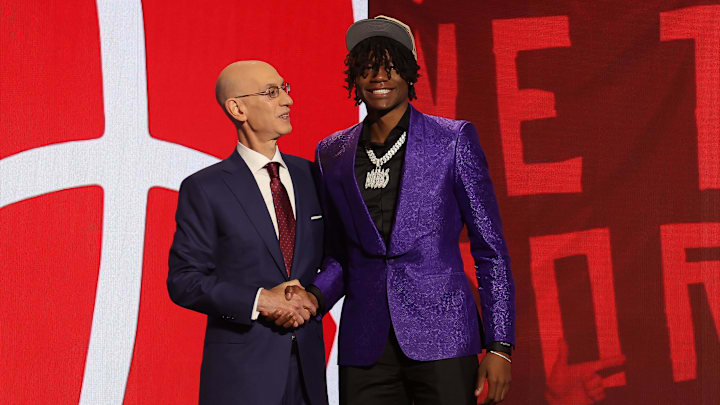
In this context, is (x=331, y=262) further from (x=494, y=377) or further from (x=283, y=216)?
(x=494, y=377)

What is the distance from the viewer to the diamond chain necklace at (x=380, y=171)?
201 centimetres

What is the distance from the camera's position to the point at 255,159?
2.34 meters

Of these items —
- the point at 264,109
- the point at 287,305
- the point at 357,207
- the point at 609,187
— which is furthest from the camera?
the point at 609,187

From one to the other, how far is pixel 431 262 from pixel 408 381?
0.29m

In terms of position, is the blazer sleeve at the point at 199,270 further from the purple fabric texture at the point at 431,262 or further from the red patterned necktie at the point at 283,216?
the purple fabric texture at the point at 431,262

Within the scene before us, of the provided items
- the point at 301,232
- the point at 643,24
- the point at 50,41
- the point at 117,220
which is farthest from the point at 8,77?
the point at 643,24

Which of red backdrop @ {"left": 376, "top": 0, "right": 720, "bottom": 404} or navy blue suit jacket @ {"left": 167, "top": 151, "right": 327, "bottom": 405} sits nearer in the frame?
navy blue suit jacket @ {"left": 167, "top": 151, "right": 327, "bottom": 405}

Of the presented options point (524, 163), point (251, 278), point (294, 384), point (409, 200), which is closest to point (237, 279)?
point (251, 278)

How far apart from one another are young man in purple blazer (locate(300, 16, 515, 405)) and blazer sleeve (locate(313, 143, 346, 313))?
0.09 m

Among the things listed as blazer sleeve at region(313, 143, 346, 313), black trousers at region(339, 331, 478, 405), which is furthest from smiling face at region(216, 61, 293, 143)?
black trousers at region(339, 331, 478, 405)

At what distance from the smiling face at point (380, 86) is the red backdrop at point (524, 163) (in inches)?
69.8

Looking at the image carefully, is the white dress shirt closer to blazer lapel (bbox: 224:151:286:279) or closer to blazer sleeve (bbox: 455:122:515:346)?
blazer lapel (bbox: 224:151:286:279)

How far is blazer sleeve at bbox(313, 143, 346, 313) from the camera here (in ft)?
7.03

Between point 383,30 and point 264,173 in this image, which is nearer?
point 383,30
